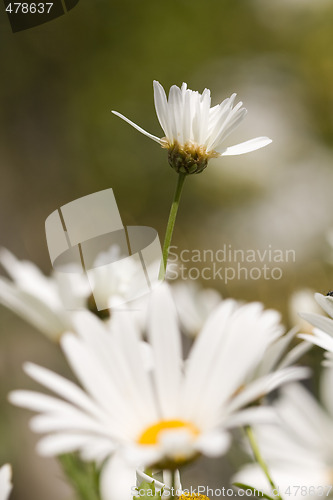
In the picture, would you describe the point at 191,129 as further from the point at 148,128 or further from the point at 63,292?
Answer: the point at 148,128

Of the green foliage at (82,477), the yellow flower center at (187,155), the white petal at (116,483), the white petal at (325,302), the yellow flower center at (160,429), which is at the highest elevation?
the yellow flower center at (187,155)

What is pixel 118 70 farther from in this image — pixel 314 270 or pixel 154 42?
pixel 314 270

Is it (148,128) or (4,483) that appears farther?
(148,128)

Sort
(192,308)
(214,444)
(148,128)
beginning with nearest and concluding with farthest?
(214,444) → (192,308) → (148,128)

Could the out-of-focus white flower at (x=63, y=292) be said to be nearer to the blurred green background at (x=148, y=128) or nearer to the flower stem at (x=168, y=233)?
the flower stem at (x=168, y=233)

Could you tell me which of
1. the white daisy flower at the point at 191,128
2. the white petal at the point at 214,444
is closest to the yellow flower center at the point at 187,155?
the white daisy flower at the point at 191,128

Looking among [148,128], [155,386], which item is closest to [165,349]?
[155,386]
